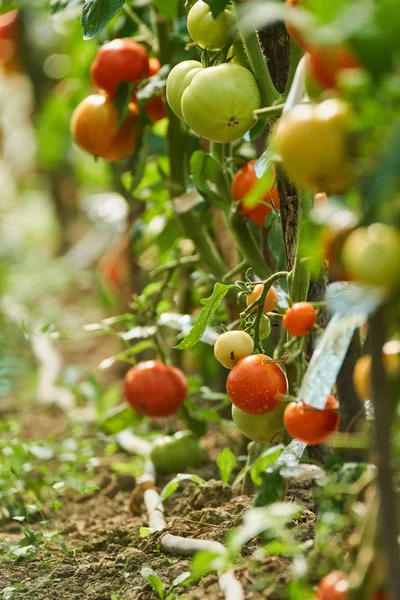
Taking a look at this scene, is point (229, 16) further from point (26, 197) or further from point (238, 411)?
point (26, 197)

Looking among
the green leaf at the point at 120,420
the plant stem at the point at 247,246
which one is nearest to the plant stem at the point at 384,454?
the plant stem at the point at 247,246

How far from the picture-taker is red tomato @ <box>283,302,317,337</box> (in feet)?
2.77

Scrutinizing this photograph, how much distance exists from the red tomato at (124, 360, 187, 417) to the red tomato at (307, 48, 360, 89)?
0.99 meters

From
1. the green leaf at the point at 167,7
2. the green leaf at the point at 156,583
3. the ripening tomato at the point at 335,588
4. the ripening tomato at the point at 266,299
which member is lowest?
the green leaf at the point at 156,583

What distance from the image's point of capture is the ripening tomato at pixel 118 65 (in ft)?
5.02

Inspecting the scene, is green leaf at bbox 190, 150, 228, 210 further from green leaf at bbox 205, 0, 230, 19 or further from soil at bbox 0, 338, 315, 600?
soil at bbox 0, 338, 315, 600

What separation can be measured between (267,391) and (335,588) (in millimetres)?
318

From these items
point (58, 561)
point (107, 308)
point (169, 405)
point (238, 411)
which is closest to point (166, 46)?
point (169, 405)

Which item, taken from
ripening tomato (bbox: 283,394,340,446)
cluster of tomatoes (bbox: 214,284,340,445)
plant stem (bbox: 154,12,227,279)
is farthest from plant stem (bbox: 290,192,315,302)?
plant stem (bbox: 154,12,227,279)

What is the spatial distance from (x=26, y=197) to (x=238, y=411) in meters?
4.72

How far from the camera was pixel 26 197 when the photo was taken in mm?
5531

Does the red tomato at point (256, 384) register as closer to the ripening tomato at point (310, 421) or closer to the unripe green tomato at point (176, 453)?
the ripening tomato at point (310, 421)

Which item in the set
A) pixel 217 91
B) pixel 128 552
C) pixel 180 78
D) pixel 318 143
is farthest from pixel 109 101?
pixel 318 143

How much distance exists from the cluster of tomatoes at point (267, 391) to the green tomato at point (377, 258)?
223 millimetres
